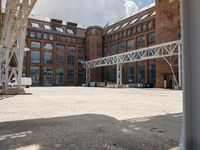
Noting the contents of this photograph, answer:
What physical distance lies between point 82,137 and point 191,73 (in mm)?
2877

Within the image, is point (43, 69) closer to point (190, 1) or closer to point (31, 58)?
point (31, 58)

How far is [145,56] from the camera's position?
133 feet

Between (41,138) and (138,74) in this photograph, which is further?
(138,74)

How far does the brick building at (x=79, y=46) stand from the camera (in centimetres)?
4838

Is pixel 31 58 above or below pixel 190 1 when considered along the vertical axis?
above

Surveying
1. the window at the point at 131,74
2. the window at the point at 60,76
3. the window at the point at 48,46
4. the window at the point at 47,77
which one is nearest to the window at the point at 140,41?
the window at the point at 131,74

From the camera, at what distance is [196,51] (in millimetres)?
2402

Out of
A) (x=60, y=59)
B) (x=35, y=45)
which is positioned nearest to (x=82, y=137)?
(x=35, y=45)

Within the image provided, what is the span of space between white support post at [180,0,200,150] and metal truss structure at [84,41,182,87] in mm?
28002

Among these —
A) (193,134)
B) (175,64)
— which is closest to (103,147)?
(193,134)

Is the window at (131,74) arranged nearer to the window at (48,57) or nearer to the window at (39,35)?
the window at (48,57)

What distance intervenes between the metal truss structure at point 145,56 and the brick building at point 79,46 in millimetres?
4156

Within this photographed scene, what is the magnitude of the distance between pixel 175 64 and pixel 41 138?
34464 mm

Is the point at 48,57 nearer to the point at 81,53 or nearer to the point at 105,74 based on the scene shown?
the point at 81,53
